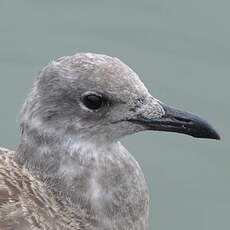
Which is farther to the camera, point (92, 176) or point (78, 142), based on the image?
point (92, 176)

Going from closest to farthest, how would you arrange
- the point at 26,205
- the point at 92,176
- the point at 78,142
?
the point at 26,205 < the point at 78,142 < the point at 92,176

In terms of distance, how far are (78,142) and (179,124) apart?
0.61 m

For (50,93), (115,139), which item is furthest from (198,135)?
(50,93)

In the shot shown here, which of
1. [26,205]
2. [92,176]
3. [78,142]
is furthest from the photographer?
[92,176]

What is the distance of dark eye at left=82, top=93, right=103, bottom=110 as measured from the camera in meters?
6.42

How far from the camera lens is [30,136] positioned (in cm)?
652

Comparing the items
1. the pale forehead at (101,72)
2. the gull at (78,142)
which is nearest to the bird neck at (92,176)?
the gull at (78,142)

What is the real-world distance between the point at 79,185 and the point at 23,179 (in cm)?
35

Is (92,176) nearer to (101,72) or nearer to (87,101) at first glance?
(87,101)

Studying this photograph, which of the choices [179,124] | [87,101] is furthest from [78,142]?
[179,124]

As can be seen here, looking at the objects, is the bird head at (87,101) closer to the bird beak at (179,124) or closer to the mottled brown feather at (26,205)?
the bird beak at (179,124)

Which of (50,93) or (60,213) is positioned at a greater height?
(50,93)

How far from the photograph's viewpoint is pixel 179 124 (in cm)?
659

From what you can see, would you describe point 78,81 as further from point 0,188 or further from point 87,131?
point 0,188
